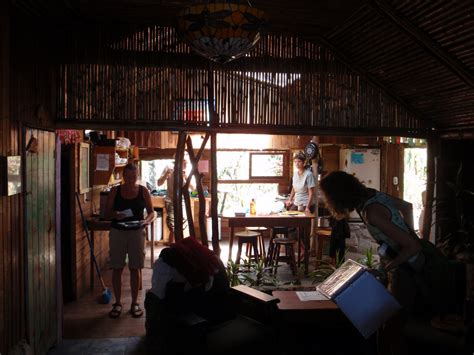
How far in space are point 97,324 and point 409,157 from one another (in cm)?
762

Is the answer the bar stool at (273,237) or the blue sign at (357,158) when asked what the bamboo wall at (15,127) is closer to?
the bar stool at (273,237)

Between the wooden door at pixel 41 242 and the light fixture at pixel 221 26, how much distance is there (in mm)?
1556

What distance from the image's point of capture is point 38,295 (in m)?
3.60

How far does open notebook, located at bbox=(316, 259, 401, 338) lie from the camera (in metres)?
2.69

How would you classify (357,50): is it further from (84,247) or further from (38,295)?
(84,247)

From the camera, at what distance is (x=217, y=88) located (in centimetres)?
420

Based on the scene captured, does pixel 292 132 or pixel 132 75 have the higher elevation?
pixel 132 75

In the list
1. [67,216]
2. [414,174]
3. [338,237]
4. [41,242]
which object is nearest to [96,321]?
[67,216]

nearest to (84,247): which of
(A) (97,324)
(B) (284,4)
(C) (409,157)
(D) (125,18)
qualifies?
(A) (97,324)

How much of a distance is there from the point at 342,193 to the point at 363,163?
7.01 metres

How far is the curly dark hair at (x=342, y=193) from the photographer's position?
9.77ft

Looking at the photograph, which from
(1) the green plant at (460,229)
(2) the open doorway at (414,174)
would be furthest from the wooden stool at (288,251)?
(2) the open doorway at (414,174)

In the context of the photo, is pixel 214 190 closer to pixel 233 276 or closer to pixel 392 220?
pixel 233 276

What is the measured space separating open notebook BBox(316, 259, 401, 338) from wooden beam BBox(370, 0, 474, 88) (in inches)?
67.1
